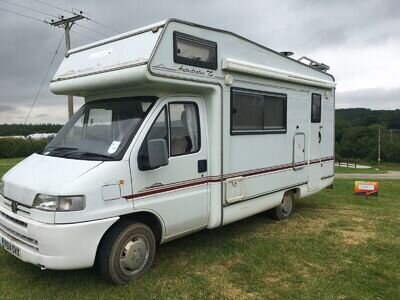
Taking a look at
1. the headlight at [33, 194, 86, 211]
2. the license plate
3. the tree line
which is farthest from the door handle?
the tree line

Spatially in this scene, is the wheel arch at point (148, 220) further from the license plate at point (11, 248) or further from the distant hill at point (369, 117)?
the distant hill at point (369, 117)

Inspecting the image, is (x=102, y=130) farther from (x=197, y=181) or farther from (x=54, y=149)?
(x=197, y=181)

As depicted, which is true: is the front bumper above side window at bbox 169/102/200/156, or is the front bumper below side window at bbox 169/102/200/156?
below

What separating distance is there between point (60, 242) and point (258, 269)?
2538 millimetres

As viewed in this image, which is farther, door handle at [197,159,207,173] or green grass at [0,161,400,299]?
door handle at [197,159,207,173]

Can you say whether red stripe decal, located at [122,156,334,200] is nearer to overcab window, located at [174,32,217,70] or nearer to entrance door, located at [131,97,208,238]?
entrance door, located at [131,97,208,238]

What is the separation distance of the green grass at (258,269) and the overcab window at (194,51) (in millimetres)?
2671

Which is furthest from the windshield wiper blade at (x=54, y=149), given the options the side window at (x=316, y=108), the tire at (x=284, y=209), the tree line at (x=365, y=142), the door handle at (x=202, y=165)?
the tree line at (x=365, y=142)

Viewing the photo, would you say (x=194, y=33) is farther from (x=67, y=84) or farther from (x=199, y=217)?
(x=199, y=217)

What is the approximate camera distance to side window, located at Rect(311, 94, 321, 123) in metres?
8.39

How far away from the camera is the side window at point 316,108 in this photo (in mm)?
8386

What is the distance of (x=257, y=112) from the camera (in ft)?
21.9

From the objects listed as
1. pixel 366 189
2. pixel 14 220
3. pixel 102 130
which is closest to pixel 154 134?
pixel 102 130

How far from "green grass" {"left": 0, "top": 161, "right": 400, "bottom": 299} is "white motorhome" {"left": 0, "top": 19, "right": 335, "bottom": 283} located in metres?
0.41
